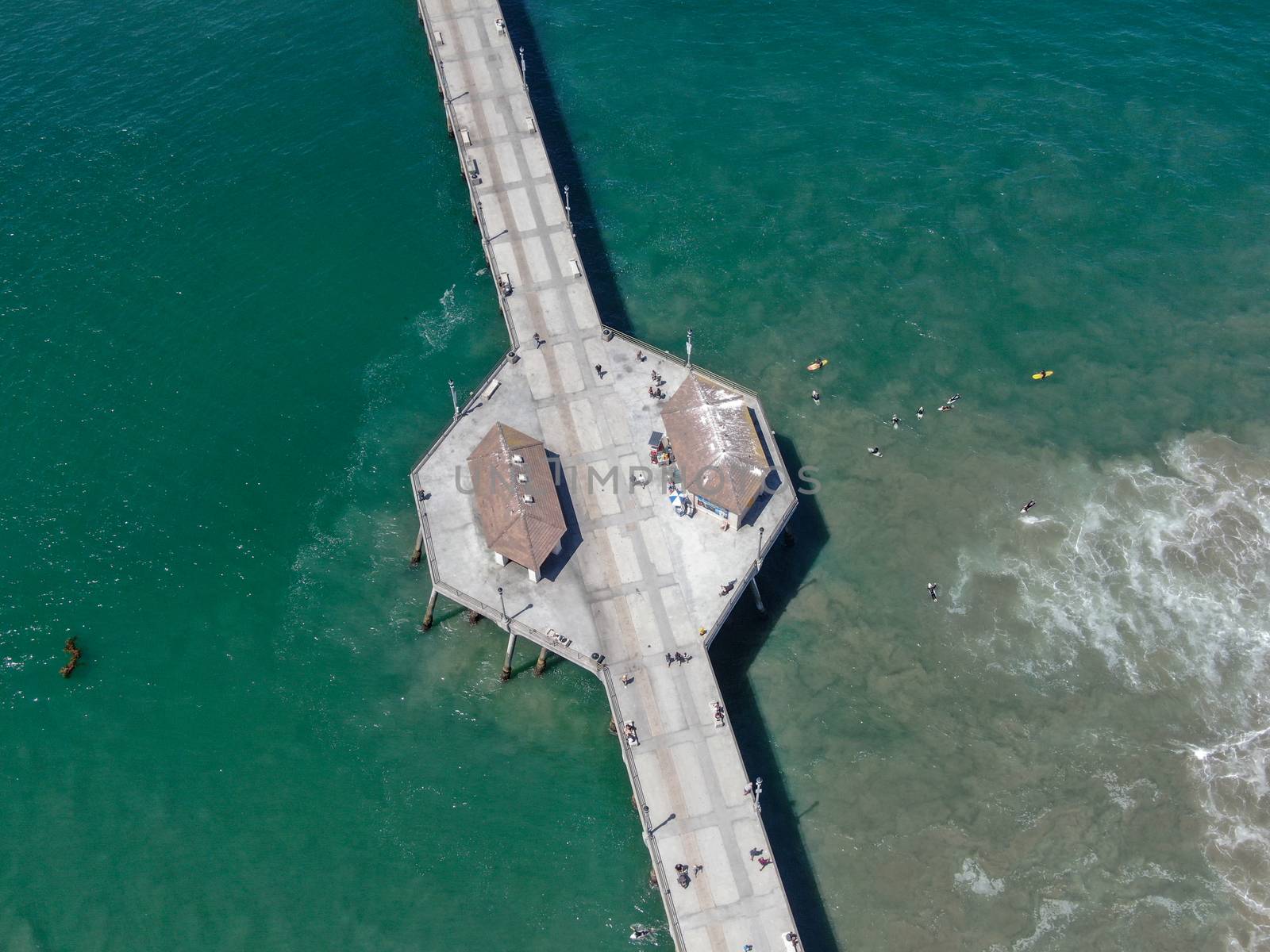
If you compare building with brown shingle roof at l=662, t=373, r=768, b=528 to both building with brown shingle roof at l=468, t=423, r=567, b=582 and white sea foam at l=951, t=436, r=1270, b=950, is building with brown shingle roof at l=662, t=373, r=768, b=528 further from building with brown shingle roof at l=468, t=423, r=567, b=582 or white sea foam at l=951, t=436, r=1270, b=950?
white sea foam at l=951, t=436, r=1270, b=950

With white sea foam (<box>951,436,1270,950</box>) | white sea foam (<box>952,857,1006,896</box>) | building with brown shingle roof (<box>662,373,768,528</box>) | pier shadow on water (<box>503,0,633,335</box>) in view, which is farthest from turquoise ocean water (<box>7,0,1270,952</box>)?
building with brown shingle roof (<box>662,373,768,528</box>)

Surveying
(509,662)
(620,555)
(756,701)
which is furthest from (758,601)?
(509,662)

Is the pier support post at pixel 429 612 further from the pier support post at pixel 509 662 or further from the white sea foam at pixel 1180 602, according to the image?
the white sea foam at pixel 1180 602

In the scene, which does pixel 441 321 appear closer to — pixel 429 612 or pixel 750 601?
pixel 429 612

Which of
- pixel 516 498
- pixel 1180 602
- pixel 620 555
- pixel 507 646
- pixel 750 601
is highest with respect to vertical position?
pixel 516 498

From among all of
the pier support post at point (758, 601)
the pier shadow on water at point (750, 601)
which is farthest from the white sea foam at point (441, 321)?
the pier support post at point (758, 601)
